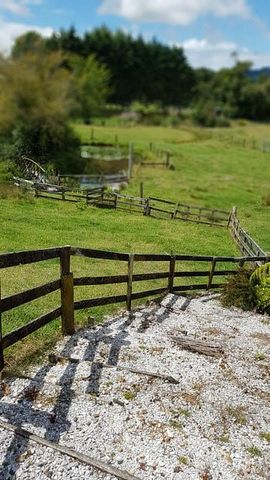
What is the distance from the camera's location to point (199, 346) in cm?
738

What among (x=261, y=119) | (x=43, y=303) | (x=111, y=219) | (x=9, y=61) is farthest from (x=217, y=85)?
(x=43, y=303)

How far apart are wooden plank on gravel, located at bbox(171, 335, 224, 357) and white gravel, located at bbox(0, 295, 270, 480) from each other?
133 mm

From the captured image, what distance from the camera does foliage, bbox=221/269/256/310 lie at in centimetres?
1100

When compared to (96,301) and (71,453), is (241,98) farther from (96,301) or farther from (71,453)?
(71,453)

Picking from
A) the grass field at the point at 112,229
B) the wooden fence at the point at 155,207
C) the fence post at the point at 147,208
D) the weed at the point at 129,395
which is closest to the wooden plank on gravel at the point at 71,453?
the weed at the point at 129,395

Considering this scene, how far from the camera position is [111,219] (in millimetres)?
19547

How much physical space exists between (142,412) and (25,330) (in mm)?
2135

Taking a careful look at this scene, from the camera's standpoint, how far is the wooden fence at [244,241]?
50.9 ft

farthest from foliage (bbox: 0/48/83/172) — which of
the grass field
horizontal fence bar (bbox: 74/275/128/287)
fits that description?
horizontal fence bar (bbox: 74/275/128/287)

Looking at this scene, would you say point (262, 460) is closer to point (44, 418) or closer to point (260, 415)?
point (260, 415)

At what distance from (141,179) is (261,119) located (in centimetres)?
7398

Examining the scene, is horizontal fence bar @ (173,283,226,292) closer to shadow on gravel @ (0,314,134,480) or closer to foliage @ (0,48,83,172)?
shadow on gravel @ (0,314,134,480)

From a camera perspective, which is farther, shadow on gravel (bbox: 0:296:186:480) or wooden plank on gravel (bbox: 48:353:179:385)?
wooden plank on gravel (bbox: 48:353:179:385)

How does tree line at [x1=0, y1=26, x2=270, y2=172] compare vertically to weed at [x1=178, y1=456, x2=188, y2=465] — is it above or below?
above
